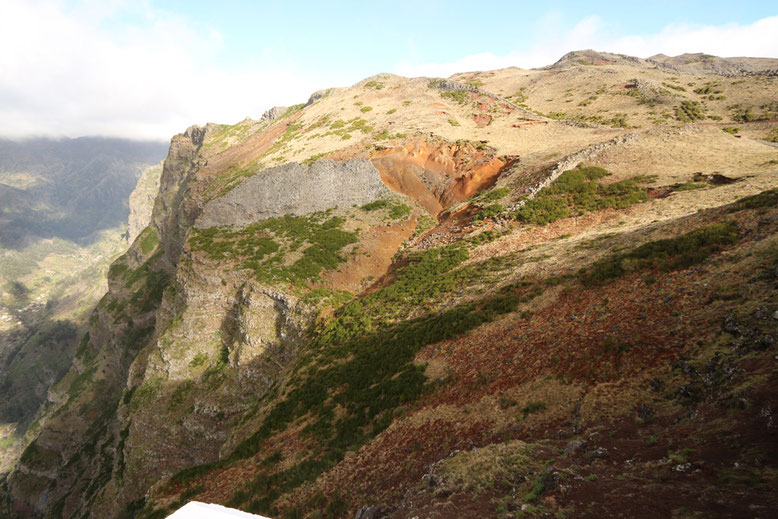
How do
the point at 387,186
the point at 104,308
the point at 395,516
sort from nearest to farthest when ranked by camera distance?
the point at 395,516 → the point at 387,186 → the point at 104,308

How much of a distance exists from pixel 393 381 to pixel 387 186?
111ft

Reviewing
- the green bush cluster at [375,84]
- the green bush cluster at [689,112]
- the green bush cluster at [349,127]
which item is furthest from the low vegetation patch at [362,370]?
the green bush cluster at [375,84]

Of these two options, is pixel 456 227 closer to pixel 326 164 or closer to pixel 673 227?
pixel 673 227

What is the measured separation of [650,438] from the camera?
7.90 meters

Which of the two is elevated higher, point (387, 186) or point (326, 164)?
point (326, 164)

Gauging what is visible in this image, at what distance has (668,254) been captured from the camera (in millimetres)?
15422

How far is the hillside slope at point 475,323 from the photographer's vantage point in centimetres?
834

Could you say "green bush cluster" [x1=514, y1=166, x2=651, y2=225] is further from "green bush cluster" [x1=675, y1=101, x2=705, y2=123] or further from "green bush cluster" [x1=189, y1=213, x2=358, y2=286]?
"green bush cluster" [x1=675, y1=101, x2=705, y2=123]

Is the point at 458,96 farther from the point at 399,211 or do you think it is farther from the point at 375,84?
the point at 399,211

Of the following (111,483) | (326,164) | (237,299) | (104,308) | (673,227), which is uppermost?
(326,164)

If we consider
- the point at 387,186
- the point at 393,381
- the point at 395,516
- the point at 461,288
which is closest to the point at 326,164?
the point at 387,186

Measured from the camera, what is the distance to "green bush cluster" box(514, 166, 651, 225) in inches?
1119

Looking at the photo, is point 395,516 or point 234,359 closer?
point 395,516

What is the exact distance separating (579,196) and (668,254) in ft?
56.3
